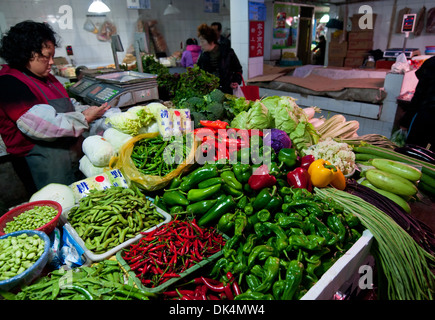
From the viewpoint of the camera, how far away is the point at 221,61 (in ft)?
18.6

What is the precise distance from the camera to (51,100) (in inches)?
112

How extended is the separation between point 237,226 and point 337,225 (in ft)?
2.32

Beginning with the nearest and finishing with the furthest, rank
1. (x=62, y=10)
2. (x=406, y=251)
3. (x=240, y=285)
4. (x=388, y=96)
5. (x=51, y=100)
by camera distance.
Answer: (x=240, y=285), (x=406, y=251), (x=51, y=100), (x=388, y=96), (x=62, y=10)

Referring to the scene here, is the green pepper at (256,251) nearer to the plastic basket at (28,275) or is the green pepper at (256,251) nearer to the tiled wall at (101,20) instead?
the plastic basket at (28,275)

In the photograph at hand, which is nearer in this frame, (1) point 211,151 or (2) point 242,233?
(2) point 242,233

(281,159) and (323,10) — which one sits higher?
(323,10)

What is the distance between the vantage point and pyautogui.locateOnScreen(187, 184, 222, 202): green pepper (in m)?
2.07

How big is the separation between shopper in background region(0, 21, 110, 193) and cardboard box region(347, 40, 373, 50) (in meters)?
11.3

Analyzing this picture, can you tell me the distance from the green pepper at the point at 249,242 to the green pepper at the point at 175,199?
0.61 meters


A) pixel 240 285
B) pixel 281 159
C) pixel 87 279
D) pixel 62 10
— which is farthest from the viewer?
pixel 62 10

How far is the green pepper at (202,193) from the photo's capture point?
2068mm
